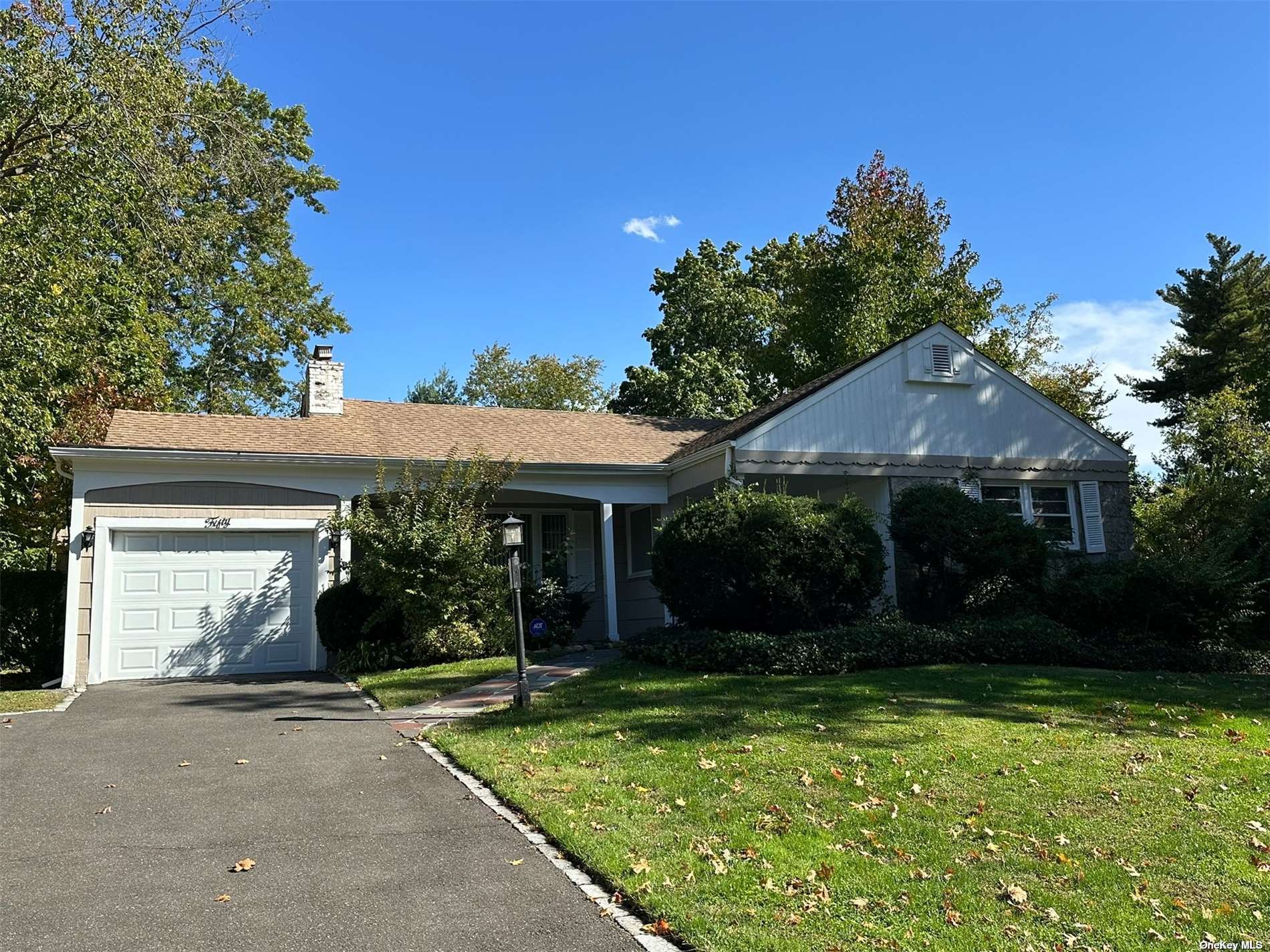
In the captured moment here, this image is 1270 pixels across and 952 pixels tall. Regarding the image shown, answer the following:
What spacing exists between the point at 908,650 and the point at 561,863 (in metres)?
7.52

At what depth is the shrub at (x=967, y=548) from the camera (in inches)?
534

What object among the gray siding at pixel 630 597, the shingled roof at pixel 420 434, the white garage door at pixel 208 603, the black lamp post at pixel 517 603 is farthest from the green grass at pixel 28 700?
the gray siding at pixel 630 597

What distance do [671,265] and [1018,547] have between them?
2227 centimetres

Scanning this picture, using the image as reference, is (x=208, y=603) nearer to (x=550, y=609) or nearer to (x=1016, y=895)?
(x=550, y=609)

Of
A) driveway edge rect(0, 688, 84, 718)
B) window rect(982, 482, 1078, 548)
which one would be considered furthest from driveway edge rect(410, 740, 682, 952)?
window rect(982, 482, 1078, 548)

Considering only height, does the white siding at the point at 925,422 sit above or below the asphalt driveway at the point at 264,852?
above

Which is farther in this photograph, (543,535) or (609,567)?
(543,535)

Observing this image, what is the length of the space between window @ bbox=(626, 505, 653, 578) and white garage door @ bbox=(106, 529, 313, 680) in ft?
20.9

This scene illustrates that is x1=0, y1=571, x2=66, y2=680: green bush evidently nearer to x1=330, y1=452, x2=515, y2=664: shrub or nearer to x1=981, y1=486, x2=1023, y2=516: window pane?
x1=330, y1=452, x2=515, y2=664: shrub

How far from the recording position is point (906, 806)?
5.71 metres

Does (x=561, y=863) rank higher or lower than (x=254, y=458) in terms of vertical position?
lower

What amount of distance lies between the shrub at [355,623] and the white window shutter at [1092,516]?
1246 centimetres

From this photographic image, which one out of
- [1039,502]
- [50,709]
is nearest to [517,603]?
[50,709]

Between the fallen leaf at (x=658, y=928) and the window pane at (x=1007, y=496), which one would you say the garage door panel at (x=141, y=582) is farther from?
the window pane at (x=1007, y=496)
